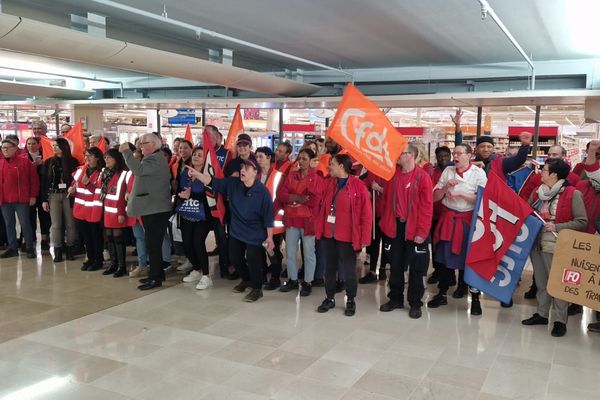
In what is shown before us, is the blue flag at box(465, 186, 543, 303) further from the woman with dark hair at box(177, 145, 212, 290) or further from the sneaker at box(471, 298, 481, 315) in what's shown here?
the woman with dark hair at box(177, 145, 212, 290)

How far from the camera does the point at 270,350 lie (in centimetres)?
372

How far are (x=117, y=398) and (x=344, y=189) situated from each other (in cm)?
242

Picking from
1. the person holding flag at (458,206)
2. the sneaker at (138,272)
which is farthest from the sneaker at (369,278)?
the sneaker at (138,272)

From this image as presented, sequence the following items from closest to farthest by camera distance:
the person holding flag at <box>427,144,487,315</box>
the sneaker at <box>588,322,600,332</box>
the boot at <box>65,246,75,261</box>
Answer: the sneaker at <box>588,322,600,332</box> < the person holding flag at <box>427,144,487,315</box> < the boot at <box>65,246,75,261</box>

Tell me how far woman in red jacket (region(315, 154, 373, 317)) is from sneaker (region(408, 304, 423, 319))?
0.52 meters

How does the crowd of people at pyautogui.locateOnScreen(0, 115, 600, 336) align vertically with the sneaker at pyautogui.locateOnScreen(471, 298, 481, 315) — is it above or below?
above

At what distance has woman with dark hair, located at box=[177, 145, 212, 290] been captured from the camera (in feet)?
16.8

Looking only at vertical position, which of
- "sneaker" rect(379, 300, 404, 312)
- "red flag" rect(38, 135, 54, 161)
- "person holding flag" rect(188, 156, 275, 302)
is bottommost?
"sneaker" rect(379, 300, 404, 312)

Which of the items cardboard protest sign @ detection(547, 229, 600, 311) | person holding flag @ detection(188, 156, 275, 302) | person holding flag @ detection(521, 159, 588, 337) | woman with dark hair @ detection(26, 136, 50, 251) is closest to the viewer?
cardboard protest sign @ detection(547, 229, 600, 311)

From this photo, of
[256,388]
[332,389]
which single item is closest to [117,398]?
[256,388]

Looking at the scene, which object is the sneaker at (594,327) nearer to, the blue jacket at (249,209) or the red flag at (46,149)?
the blue jacket at (249,209)

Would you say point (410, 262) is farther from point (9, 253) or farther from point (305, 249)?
point (9, 253)

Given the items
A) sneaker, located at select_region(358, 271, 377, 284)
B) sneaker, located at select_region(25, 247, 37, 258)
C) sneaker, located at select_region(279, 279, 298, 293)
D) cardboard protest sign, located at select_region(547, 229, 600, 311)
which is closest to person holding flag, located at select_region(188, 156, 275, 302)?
sneaker, located at select_region(279, 279, 298, 293)

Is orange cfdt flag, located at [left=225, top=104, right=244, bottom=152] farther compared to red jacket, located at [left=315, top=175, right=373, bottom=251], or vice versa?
orange cfdt flag, located at [left=225, top=104, right=244, bottom=152]
